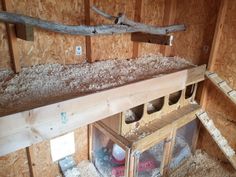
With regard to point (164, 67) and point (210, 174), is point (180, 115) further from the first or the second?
point (210, 174)

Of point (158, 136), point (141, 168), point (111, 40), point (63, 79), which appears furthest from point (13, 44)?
point (141, 168)

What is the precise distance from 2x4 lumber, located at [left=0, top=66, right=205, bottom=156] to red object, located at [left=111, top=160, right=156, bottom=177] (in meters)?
0.76

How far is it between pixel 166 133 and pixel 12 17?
1.35m

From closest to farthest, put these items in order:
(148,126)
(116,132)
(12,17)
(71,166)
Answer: (12,17) → (116,132) → (148,126) → (71,166)

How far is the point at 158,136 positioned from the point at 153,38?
0.78m

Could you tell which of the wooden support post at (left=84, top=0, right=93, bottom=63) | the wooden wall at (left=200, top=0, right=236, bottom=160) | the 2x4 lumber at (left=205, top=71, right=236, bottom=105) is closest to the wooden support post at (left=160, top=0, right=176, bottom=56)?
the wooden wall at (left=200, top=0, right=236, bottom=160)

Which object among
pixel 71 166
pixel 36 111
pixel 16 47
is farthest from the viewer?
pixel 71 166

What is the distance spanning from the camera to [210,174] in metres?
1.94

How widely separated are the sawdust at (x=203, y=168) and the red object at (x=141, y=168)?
0.90ft

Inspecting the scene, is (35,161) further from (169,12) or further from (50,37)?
(169,12)

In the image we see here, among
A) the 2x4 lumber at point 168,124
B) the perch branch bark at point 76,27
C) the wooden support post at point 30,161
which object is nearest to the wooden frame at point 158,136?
the 2x4 lumber at point 168,124

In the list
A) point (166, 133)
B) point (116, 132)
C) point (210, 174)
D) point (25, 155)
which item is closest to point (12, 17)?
point (116, 132)

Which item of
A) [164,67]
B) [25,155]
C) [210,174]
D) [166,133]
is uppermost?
[164,67]

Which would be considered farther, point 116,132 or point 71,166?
point 71,166
